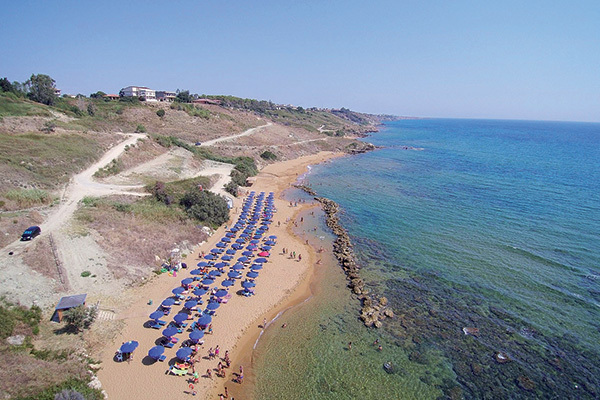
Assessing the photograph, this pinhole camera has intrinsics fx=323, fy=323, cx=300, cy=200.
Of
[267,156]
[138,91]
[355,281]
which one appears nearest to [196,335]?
[355,281]

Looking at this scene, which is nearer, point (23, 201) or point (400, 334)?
point (400, 334)

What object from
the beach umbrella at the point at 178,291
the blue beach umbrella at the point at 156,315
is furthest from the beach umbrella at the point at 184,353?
the beach umbrella at the point at 178,291

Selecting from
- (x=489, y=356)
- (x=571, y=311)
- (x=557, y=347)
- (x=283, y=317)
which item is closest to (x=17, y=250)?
(x=283, y=317)

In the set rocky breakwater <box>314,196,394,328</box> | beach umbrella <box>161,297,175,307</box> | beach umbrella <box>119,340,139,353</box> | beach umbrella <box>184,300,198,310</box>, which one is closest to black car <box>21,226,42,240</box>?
beach umbrella <box>161,297,175,307</box>

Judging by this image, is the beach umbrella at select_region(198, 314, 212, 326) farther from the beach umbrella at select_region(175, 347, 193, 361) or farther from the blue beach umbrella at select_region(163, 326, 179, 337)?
the beach umbrella at select_region(175, 347, 193, 361)

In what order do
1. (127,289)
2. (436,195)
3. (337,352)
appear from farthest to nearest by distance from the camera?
(436,195), (127,289), (337,352)

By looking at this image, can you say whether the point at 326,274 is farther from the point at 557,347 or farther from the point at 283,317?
the point at 557,347
